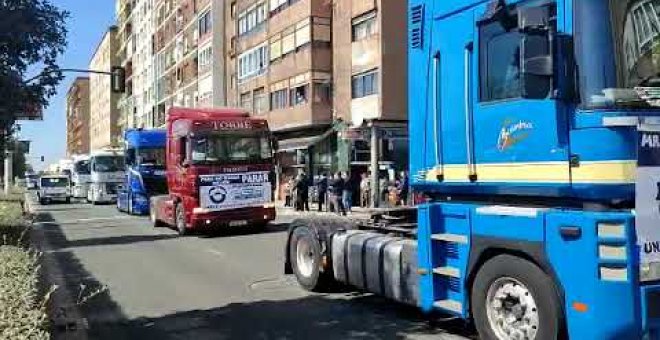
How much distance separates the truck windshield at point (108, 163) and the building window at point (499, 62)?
4225 centimetres

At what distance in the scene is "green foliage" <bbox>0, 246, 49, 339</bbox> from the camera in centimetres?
562

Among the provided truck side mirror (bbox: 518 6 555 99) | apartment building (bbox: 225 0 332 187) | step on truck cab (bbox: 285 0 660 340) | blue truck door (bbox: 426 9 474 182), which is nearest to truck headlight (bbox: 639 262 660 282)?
step on truck cab (bbox: 285 0 660 340)

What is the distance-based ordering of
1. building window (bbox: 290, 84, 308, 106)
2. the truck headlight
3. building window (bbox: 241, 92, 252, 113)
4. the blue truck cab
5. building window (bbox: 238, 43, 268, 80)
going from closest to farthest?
the truck headlight, the blue truck cab, building window (bbox: 290, 84, 308, 106), building window (bbox: 238, 43, 268, 80), building window (bbox: 241, 92, 252, 113)

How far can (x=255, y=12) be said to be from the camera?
54.0 m

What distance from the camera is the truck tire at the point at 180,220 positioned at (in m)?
22.0

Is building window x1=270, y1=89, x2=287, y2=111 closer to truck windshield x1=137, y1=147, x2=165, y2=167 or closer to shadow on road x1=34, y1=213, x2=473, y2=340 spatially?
truck windshield x1=137, y1=147, x2=165, y2=167

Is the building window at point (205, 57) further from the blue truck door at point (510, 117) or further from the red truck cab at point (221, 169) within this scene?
the blue truck door at point (510, 117)

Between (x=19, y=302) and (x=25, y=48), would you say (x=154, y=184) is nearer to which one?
(x=25, y=48)

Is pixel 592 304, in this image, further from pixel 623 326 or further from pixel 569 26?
pixel 569 26

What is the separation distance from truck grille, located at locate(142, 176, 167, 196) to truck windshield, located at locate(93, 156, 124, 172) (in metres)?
16.3

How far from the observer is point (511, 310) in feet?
22.0

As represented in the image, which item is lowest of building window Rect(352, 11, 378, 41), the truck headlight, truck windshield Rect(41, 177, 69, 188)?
the truck headlight

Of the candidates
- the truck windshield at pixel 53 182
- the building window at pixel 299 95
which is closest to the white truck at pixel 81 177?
the truck windshield at pixel 53 182

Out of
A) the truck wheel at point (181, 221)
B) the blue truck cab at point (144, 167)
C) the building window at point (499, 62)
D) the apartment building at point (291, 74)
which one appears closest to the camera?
the building window at point (499, 62)
